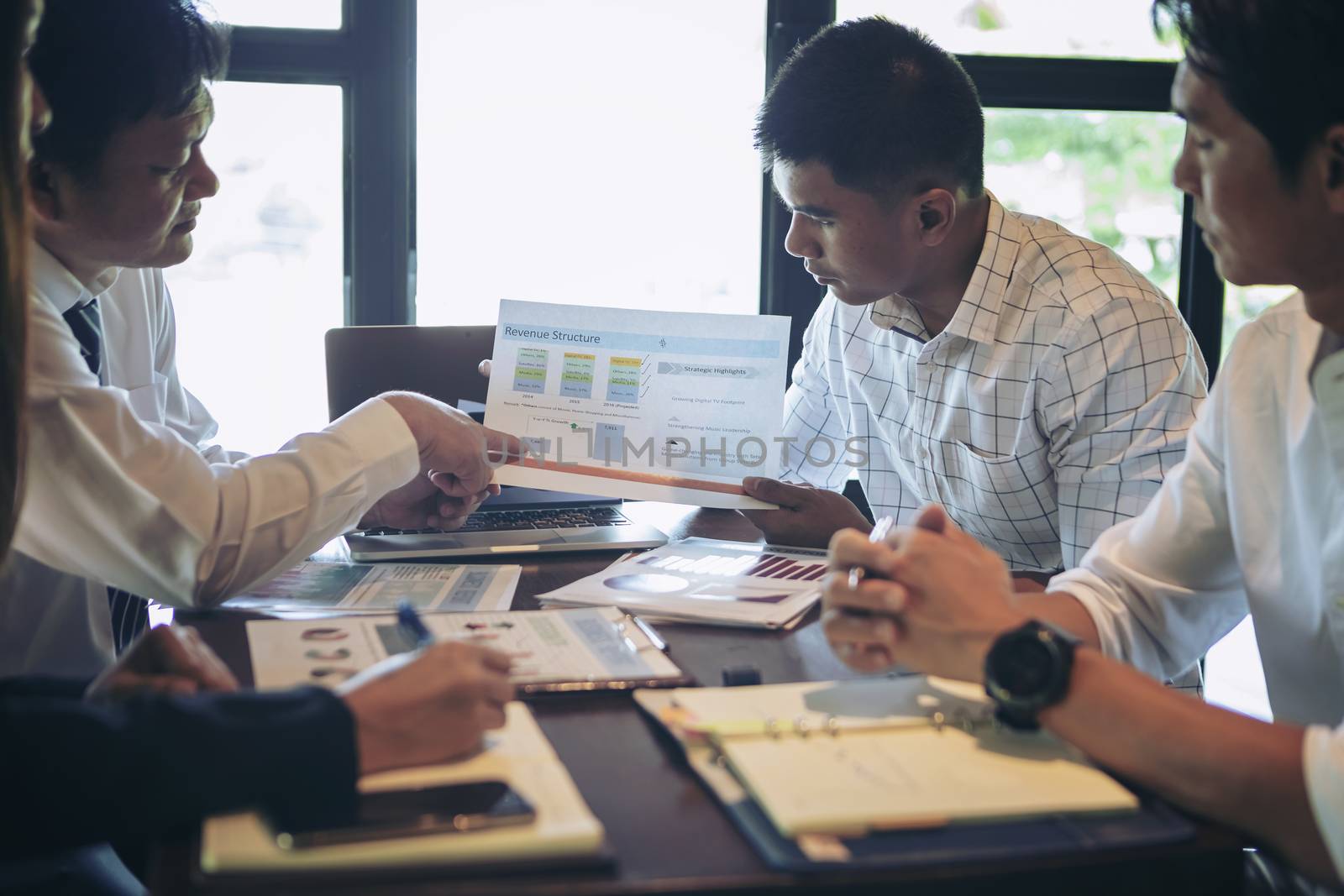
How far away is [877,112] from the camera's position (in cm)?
171

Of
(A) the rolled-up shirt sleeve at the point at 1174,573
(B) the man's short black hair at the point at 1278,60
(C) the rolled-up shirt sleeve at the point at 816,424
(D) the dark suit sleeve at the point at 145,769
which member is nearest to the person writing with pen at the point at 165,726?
(D) the dark suit sleeve at the point at 145,769

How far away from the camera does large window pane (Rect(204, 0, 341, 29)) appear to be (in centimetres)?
233

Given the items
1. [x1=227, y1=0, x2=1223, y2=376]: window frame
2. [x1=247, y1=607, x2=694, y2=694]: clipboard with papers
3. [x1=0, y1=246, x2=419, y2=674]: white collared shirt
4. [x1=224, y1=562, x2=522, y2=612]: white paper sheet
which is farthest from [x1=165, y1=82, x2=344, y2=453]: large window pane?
[x1=247, y1=607, x2=694, y2=694]: clipboard with papers

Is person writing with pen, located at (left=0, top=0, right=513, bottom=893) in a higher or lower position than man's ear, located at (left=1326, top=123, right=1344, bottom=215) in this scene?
lower

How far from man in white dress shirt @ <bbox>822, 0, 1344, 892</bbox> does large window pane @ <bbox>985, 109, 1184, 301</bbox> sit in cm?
149

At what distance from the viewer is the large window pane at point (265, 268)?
241 centimetres

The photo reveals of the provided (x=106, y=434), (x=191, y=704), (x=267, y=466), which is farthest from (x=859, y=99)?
(x=191, y=704)

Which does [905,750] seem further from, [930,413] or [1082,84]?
[1082,84]

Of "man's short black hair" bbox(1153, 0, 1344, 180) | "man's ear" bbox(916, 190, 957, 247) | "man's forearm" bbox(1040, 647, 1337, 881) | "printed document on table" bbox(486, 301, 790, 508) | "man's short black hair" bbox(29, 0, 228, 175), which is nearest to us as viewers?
"man's forearm" bbox(1040, 647, 1337, 881)

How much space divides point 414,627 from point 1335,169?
2.96 ft

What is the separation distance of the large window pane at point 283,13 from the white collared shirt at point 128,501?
43.2 inches

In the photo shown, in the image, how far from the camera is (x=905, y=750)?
0.84m

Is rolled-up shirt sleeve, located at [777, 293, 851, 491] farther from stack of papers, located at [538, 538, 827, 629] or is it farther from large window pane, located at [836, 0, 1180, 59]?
large window pane, located at [836, 0, 1180, 59]

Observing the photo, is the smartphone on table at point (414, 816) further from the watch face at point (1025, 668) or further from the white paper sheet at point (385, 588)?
the white paper sheet at point (385, 588)
